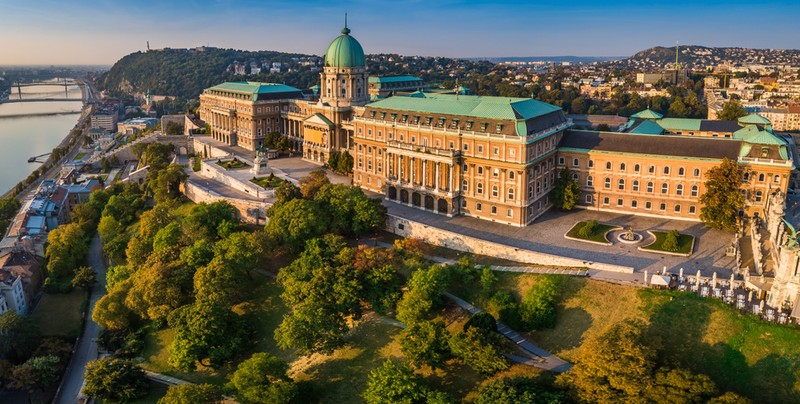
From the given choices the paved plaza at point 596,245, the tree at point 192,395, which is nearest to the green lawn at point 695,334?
the paved plaza at point 596,245

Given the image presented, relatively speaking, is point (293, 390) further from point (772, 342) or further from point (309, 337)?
point (772, 342)

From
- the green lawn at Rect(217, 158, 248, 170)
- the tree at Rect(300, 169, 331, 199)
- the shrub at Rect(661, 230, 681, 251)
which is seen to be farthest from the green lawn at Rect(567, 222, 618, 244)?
the green lawn at Rect(217, 158, 248, 170)

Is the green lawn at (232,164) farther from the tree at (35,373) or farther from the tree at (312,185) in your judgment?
the tree at (35,373)

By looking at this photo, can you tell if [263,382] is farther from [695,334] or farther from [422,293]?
[695,334]

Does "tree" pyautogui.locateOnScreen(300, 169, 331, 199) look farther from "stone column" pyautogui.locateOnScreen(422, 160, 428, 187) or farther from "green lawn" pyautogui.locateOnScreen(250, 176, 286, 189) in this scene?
"stone column" pyautogui.locateOnScreen(422, 160, 428, 187)

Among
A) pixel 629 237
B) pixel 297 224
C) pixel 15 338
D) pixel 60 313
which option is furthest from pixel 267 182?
pixel 629 237
